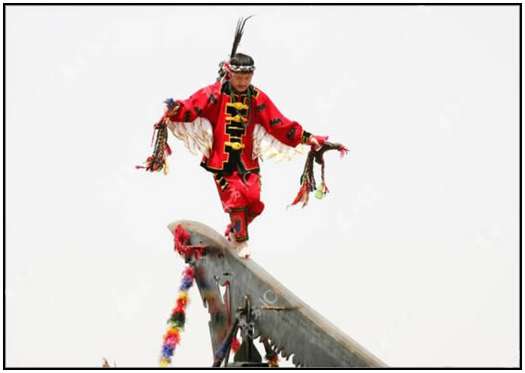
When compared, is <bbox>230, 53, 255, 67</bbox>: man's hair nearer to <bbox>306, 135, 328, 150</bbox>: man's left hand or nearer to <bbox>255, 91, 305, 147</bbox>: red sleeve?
<bbox>255, 91, 305, 147</bbox>: red sleeve

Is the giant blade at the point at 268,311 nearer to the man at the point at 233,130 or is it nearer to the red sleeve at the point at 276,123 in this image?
the man at the point at 233,130

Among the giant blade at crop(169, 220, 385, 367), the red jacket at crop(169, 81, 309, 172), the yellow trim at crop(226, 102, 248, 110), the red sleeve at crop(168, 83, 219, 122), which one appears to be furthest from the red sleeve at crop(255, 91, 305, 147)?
the giant blade at crop(169, 220, 385, 367)

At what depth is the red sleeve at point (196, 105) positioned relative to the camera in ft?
33.0

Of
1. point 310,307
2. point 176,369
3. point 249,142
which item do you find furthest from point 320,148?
point 176,369

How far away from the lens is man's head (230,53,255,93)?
997 centimetres

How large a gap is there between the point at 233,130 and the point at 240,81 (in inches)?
14.0

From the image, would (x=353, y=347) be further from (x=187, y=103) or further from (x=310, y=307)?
(x=187, y=103)

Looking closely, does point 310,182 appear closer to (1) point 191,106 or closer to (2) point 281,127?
(2) point 281,127

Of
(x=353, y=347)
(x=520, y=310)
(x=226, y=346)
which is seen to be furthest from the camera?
(x=520, y=310)

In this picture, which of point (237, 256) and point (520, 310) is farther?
point (520, 310)

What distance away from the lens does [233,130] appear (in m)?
10.1

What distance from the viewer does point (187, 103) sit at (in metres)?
10.1

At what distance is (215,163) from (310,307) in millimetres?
1234

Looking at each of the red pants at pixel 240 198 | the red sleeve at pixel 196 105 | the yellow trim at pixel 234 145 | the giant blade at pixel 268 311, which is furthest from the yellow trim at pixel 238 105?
the giant blade at pixel 268 311
